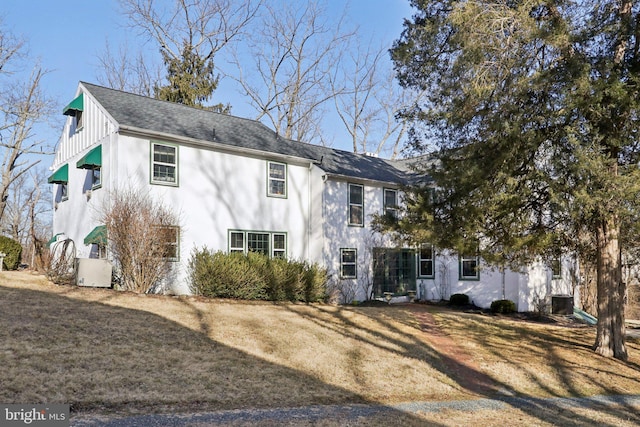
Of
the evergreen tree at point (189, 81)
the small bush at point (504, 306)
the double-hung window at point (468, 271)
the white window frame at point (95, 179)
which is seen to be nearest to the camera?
the white window frame at point (95, 179)

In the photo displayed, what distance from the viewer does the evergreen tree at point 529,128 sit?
971cm

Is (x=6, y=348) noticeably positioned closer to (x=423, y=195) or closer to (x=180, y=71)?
(x=423, y=195)

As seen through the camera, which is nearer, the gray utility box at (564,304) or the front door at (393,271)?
the gray utility box at (564,304)

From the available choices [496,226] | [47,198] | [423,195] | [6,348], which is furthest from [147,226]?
[47,198]

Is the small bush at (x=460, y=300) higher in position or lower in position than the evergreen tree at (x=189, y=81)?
lower

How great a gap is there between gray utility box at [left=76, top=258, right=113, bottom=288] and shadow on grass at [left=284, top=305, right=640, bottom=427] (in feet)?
17.1

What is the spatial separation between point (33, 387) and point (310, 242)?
43.6ft

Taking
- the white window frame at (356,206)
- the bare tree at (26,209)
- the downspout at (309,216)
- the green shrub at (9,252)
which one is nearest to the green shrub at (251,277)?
the downspout at (309,216)

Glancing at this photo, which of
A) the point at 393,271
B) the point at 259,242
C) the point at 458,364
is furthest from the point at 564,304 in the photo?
the point at 259,242

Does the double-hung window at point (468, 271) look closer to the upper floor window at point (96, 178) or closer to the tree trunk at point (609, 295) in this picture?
the tree trunk at point (609, 295)

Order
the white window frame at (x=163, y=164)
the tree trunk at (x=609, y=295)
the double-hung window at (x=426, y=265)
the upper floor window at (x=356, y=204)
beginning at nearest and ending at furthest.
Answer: the tree trunk at (x=609, y=295) < the white window frame at (x=163, y=164) < the upper floor window at (x=356, y=204) < the double-hung window at (x=426, y=265)

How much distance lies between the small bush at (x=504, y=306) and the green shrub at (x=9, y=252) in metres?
17.1

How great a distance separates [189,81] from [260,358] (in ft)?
76.3

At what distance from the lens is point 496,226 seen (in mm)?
11633
